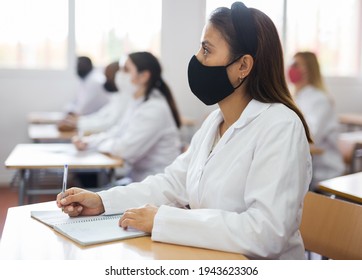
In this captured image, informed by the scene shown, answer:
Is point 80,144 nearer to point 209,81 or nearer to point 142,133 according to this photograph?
point 142,133

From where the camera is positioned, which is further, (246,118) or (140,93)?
(140,93)

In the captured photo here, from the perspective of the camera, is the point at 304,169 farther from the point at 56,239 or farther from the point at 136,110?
the point at 136,110

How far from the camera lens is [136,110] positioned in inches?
129

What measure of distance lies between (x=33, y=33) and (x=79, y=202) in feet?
6.61

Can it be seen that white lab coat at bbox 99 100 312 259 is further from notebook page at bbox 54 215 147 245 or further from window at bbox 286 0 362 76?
window at bbox 286 0 362 76

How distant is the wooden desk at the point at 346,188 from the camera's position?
198 centimetres

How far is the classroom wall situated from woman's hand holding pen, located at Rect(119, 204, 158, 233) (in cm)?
94

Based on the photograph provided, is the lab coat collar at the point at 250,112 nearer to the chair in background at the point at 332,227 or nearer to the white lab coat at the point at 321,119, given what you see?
the chair in background at the point at 332,227

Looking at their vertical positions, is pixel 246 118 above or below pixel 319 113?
above

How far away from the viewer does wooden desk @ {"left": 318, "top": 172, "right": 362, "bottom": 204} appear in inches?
77.8

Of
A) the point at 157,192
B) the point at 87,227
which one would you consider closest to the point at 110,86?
the point at 157,192

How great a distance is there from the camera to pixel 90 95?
5199 millimetres

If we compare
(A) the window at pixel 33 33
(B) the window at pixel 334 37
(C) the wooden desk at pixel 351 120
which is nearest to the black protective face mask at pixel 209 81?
(A) the window at pixel 33 33

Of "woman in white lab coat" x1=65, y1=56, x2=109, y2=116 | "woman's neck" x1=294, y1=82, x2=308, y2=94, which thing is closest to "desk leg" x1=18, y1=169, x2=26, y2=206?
"woman's neck" x1=294, y1=82, x2=308, y2=94
